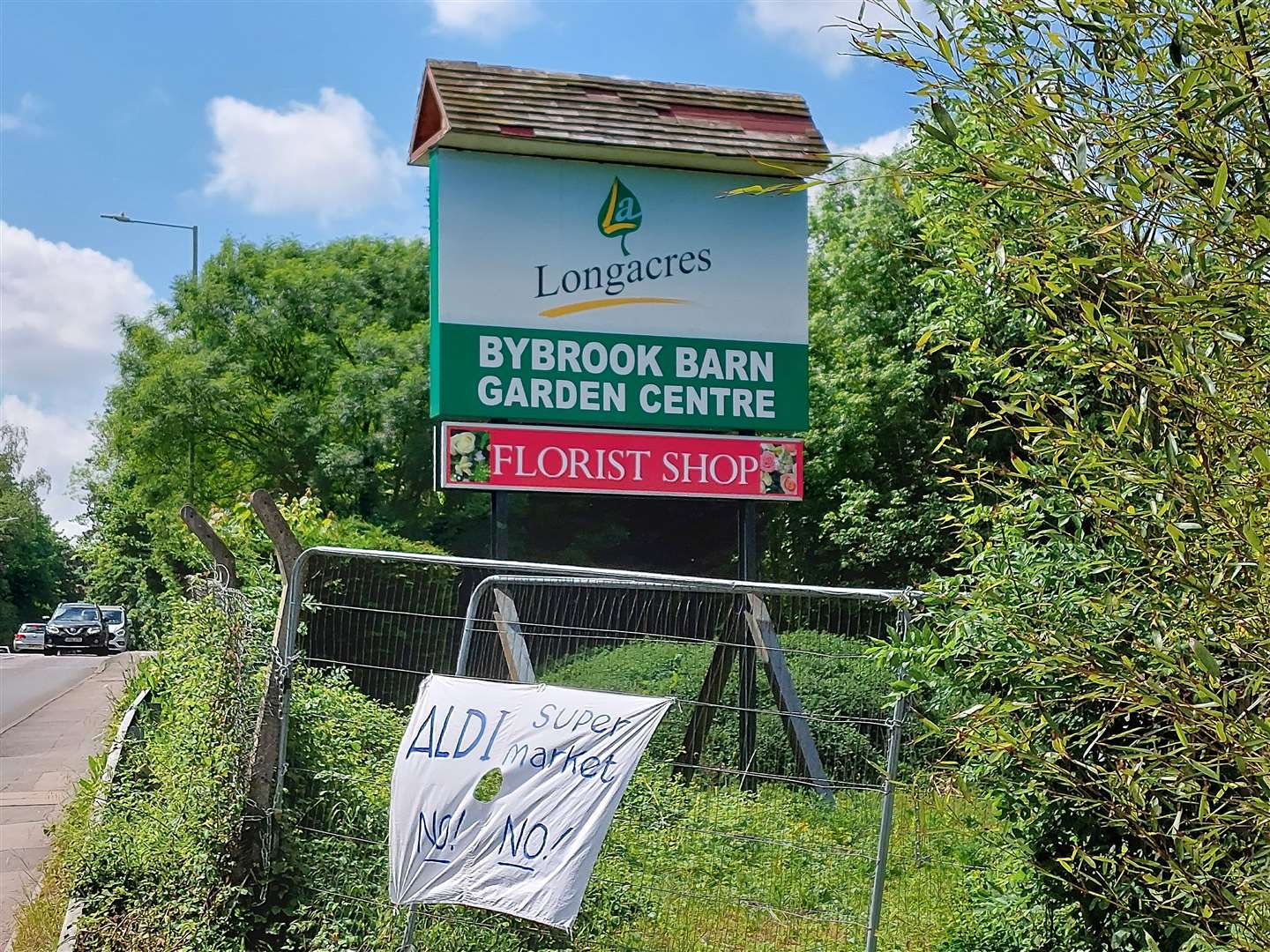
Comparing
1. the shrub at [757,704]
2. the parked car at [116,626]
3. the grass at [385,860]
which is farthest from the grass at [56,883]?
the parked car at [116,626]

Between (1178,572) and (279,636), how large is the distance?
15.6ft

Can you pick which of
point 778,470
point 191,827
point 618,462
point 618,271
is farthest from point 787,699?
point 618,271

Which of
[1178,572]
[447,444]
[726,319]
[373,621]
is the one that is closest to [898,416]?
[726,319]

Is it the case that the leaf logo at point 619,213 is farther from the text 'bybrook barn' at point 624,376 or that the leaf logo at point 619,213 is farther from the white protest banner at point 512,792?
the white protest banner at point 512,792

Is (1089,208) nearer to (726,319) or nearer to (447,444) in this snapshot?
(447,444)

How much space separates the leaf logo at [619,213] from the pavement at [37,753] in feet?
19.0

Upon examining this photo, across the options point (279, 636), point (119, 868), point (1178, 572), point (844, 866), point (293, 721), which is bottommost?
point (119, 868)

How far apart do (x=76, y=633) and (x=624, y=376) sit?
39.6 m

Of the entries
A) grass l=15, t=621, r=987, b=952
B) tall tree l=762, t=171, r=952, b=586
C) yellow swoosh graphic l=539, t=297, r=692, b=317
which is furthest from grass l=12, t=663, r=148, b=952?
tall tree l=762, t=171, r=952, b=586

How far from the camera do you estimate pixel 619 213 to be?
11156 mm

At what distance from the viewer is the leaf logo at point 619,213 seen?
36.4 feet

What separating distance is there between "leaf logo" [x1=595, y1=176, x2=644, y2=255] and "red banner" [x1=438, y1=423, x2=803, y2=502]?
174 centimetres

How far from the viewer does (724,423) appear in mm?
11242

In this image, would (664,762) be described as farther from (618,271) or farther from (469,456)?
(618,271)
